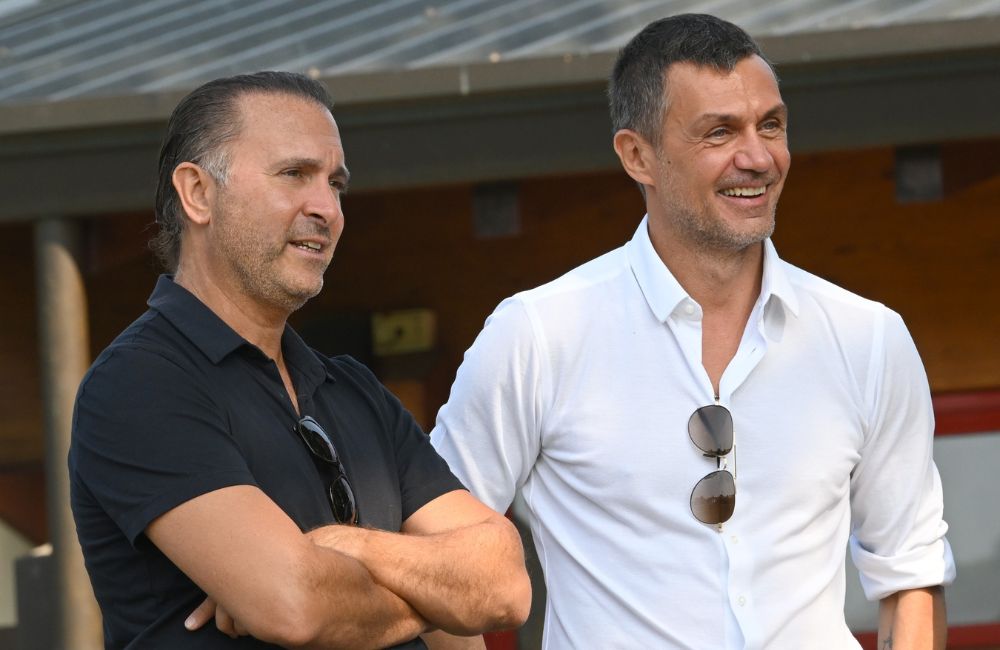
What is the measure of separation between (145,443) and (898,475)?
4.63 ft

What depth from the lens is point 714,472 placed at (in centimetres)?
270

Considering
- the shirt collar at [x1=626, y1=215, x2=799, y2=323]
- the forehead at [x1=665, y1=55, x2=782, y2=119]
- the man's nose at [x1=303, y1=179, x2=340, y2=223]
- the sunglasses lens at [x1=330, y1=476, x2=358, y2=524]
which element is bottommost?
the sunglasses lens at [x1=330, y1=476, x2=358, y2=524]

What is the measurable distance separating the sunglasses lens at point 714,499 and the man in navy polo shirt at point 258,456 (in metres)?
0.35

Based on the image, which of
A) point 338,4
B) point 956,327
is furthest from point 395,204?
point 956,327

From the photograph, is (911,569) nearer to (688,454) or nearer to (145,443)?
(688,454)

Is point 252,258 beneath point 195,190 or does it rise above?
beneath

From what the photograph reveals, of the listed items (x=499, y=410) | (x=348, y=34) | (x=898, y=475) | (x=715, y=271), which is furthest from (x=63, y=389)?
(x=898, y=475)

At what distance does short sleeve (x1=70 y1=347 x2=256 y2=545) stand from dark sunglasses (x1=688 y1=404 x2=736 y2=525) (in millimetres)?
863

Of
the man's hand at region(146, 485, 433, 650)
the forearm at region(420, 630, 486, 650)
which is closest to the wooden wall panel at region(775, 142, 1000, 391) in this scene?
the forearm at region(420, 630, 486, 650)

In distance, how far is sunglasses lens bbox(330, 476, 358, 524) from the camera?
2.35 m

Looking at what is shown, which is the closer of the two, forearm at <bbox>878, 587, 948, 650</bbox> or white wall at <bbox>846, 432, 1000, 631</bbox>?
forearm at <bbox>878, 587, 948, 650</bbox>

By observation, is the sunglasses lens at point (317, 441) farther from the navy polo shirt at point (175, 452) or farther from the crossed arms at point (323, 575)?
the crossed arms at point (323, 575)

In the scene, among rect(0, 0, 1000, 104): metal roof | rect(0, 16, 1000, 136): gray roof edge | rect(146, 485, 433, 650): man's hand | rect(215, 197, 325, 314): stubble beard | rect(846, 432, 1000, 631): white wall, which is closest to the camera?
rect(146, 485, 433, 650): man's hand

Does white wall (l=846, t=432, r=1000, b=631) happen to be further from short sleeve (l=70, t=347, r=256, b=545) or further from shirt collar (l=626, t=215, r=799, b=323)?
short sleeve (l=70, t=347, r=256, b=545)
